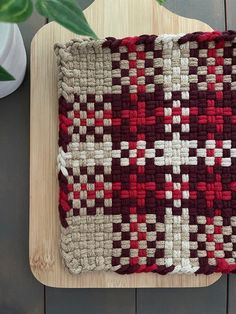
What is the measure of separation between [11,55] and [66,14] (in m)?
0.19

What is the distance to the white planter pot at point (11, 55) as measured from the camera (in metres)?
0.54

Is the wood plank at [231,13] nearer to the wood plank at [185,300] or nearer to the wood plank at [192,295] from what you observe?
the wood plank at [192,295]

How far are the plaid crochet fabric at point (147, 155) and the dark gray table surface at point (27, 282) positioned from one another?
83 millimetres

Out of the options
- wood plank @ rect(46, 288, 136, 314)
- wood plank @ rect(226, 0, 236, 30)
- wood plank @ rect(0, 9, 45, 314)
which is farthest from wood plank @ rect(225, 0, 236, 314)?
wood plank @ rect(0, 9, 45, 314)

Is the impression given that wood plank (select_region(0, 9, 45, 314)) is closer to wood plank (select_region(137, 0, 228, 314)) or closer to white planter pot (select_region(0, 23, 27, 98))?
white planter pot (select_region(0, 23, 27, 98))

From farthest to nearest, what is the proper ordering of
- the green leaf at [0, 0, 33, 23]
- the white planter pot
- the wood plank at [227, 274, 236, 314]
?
1. the wood plank at [227, 274, 236, 314]
2. the white planter pot
3. the green leaf at [0, 0, 33, 23]

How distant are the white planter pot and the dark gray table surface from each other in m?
0.04

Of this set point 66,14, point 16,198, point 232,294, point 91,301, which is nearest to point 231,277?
point 232,294

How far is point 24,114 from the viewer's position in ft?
2.26

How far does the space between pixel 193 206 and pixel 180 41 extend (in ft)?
0.70

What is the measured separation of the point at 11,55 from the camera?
Result: 567mm

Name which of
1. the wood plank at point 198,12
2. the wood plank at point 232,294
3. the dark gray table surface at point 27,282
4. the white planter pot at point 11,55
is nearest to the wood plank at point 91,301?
the dark gray table surface at point 27,282

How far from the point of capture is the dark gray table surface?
2.25 ft

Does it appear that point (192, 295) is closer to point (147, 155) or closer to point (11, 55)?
point (147, 155)
